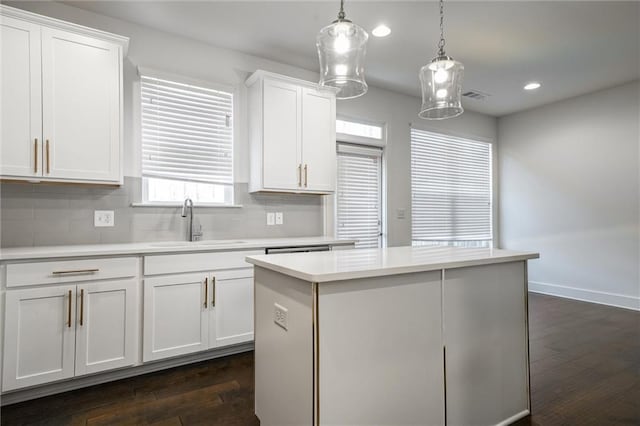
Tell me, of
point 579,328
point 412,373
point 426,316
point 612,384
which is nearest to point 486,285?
point 426,316

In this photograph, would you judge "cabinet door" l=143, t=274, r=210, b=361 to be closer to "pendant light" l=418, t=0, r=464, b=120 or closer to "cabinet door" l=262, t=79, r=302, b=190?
"cabinet door" l=262, t=79, r=302, b=190

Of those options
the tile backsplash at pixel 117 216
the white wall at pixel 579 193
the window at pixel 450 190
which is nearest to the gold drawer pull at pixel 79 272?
the tile backsplash at pixel 117 216

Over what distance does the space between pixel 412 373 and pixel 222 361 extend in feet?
5.95

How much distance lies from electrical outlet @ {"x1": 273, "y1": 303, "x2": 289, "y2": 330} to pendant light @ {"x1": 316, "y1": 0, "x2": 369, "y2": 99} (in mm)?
1217

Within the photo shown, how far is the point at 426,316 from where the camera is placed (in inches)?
64.6

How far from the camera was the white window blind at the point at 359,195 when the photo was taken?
4.35 meters

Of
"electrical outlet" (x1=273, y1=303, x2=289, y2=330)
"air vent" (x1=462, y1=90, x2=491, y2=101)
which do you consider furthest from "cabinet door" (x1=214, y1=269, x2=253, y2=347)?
"air vent" (x1=462, y1=90, x2=491, y2=101)

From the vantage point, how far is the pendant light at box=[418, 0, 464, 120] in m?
2.08

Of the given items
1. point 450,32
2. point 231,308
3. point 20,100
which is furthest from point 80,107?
point 450,32

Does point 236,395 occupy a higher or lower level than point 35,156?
lower

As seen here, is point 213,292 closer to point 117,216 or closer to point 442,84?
point 117,216

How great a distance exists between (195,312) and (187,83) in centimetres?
210

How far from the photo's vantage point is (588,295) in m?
4.91

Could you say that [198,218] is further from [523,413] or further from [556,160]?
[556,160]
